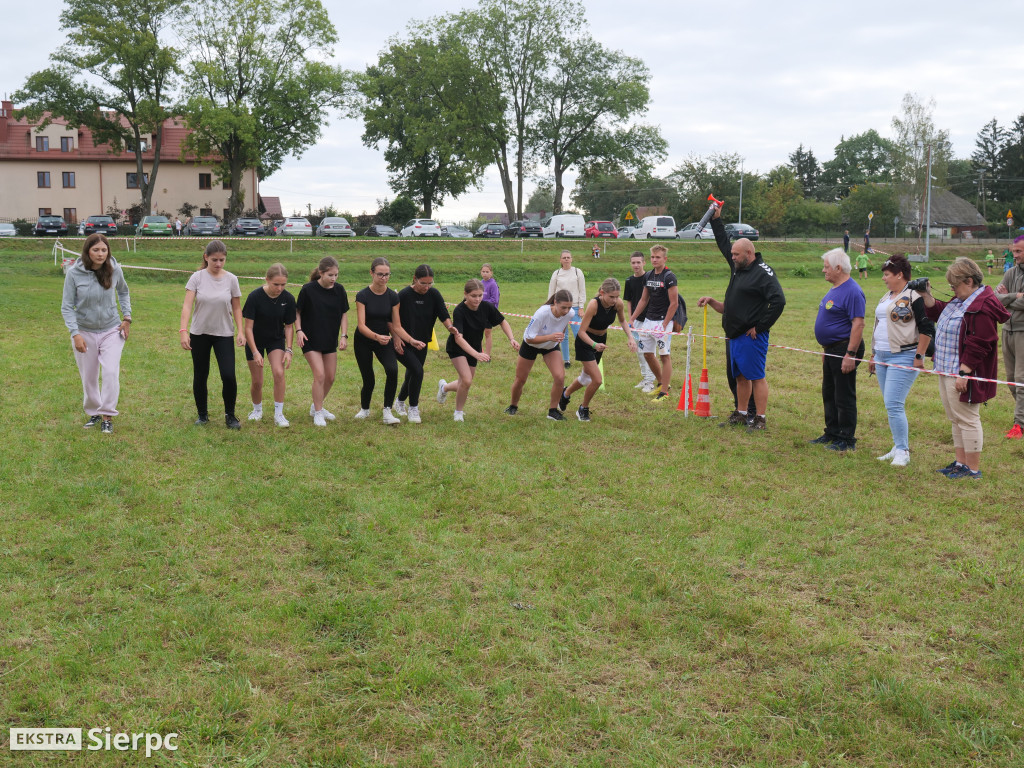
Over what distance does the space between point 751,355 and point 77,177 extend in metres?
64.2

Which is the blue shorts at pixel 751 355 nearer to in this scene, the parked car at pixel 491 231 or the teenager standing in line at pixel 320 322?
the teenager standing in line at pixel 320 322

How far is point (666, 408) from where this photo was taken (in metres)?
10.1

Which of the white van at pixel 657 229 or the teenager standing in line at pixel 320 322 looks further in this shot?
the white van at pixel 657 229

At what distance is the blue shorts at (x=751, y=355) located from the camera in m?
8.63

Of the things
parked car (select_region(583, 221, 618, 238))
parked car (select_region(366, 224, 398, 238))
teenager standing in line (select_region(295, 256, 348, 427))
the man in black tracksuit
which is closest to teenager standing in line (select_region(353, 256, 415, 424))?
teenager standing in line (select_region(295, 256, 348, 427))

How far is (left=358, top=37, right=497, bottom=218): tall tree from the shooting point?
62.1 metres

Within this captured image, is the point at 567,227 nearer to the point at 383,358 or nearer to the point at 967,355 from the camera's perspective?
the point at 383,358

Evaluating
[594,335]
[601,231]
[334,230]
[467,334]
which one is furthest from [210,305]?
[601,231]

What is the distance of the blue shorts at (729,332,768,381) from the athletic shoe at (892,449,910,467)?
1574 mm

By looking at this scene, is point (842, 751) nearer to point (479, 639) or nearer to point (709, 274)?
point (479, 639)

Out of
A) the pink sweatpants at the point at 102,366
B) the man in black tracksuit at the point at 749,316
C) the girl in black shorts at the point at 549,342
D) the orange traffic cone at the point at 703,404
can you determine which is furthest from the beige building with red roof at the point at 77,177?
the man in black tracksuit at the point at 749,316

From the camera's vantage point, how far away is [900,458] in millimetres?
7590

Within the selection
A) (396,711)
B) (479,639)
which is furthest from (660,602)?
(396,711)

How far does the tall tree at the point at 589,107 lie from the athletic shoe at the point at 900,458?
61.5 metres
